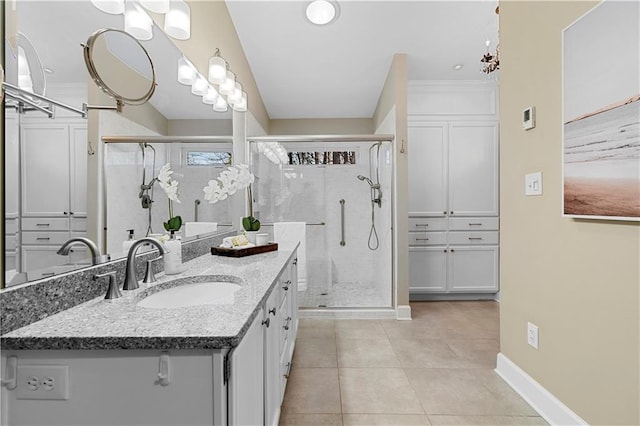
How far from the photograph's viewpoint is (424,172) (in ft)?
11.5

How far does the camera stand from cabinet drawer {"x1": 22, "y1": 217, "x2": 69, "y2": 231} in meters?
0.89

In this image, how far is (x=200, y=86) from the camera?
2115 mm

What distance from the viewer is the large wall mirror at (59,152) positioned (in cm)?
84

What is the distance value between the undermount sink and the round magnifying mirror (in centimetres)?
79

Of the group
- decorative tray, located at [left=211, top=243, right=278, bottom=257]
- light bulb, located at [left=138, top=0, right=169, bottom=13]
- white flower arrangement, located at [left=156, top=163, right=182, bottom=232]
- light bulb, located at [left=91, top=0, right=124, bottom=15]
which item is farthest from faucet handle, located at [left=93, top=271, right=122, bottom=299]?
light bulb, located at [left=138, top=0, right=169, bottom=13]

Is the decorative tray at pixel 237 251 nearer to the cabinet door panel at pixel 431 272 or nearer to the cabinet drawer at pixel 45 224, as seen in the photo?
the cabinet drawer at pixel 45 224

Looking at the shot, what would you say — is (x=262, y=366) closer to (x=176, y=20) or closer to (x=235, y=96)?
(x=176, y=20)

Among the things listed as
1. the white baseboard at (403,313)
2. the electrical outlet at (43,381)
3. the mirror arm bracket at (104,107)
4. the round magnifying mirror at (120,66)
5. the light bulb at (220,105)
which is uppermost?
the light bulb at (220,105)

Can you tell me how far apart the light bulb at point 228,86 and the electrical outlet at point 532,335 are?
255 centimetres

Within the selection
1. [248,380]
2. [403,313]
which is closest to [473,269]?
[403,313]

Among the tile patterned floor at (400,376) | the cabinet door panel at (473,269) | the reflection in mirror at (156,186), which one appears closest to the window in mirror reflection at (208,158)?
the reflection in mirror at (156,186)

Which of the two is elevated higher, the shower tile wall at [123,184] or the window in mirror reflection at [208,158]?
the window in mirror reflection at [208,158]

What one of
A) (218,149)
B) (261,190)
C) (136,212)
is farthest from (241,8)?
(136,212)

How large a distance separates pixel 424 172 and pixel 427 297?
1.45 metres
